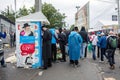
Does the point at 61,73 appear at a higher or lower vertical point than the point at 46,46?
lower

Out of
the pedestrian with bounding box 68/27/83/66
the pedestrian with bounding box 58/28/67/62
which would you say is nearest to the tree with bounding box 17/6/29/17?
the pedestrian with bounding box 58/28/67/62

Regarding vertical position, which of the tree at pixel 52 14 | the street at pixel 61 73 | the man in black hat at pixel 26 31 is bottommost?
the street at pixel 61 73

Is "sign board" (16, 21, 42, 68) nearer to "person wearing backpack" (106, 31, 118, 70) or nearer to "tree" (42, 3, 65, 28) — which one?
"person wearing backpack" (106, 31, 118, 70)

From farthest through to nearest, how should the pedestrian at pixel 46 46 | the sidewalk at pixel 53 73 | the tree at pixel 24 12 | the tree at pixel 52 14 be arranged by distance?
1. the tree at pixel 24 12
2. the tree at pixel 52 14
3. the pedestrian at pixel 46 46
4. the sidewalk at pixel 53 73

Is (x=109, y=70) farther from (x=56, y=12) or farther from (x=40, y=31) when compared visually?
(x=56, y=12)

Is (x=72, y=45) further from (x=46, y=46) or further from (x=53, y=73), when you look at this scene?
(x=53, y=73)

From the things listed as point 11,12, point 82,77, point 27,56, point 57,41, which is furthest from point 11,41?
point 11,12

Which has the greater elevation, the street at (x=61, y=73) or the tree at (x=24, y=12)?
the tree at (x=24, y=12)

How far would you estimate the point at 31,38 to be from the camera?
15258 mm

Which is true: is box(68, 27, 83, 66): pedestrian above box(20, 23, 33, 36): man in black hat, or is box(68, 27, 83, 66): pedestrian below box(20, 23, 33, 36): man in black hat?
below

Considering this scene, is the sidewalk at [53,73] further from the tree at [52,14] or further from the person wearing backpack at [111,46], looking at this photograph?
the tree at [52,14]

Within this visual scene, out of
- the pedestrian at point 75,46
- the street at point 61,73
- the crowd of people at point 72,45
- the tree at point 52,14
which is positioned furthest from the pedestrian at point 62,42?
the tree at point 52,14

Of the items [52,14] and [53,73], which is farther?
[52,14]

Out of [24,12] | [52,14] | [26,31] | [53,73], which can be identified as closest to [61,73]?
[53,73]
